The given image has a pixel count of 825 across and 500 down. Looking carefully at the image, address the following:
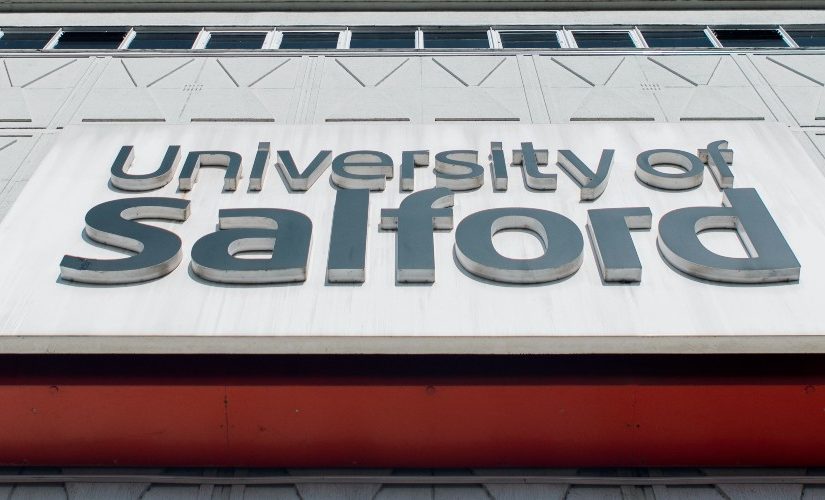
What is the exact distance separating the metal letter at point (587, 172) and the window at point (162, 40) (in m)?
8.02

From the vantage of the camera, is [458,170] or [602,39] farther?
[602,39]

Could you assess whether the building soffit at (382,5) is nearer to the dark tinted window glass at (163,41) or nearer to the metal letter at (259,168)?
the dark tinted window glass at (163,41)

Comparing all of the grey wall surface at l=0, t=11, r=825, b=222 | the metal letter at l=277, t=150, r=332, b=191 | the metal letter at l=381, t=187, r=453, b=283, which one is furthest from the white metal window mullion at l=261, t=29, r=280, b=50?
the metal letter at l=381, t=187, r=453, b=283

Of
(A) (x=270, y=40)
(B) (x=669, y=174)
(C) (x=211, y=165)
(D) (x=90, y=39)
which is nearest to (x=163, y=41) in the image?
(D) (x=90, y=39)

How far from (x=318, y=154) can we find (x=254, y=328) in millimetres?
3233

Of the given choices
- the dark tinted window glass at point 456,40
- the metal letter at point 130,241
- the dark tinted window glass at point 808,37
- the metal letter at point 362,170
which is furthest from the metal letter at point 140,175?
the dark tinted window glass at point 808,37

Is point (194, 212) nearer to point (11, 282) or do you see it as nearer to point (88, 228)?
point (88, 228)

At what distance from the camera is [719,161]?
934cm

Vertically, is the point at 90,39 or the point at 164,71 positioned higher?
the point at 90,39

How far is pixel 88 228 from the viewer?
27.5ft

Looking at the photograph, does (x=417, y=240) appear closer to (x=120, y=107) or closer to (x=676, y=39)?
(x=120, y=107)

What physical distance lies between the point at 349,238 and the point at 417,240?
76 cm

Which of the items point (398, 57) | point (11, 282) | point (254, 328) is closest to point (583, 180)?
point (254, 328)

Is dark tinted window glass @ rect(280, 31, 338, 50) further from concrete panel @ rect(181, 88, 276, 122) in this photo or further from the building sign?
the building sign
